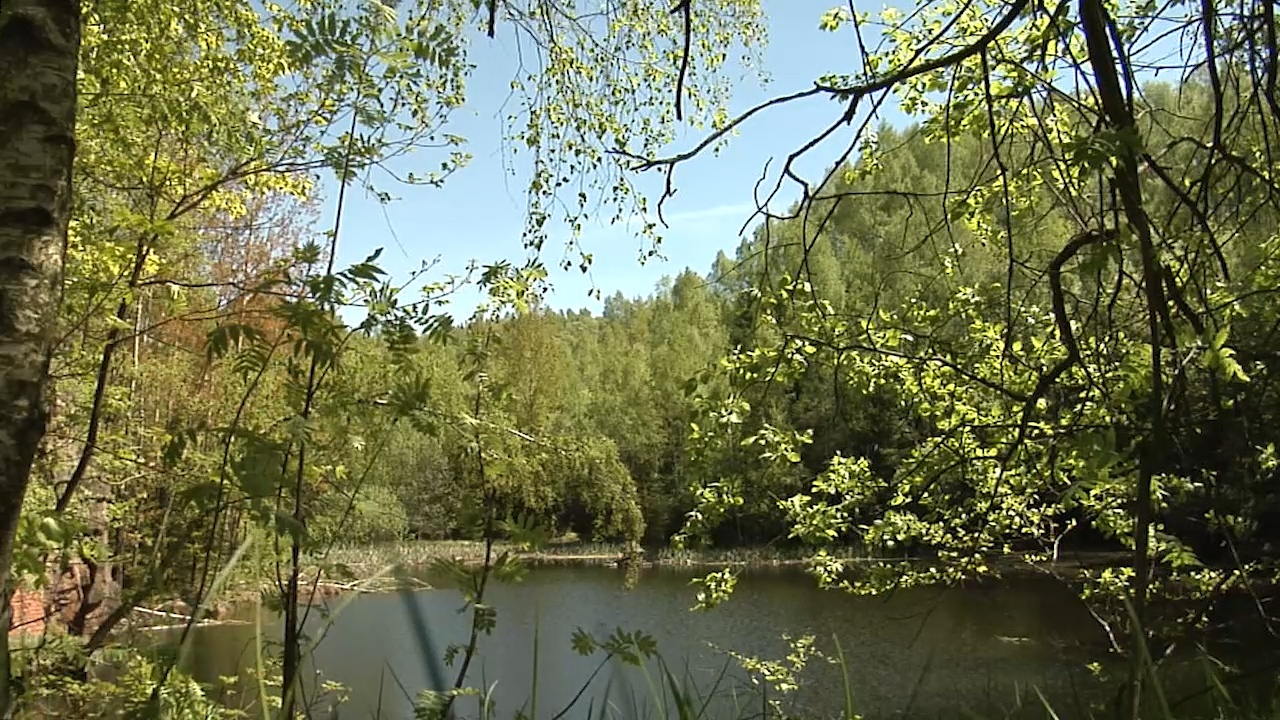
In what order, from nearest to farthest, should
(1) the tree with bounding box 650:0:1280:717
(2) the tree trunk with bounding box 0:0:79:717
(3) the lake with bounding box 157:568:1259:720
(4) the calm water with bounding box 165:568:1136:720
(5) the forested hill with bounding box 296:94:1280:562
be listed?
(2) the tree trunk with bounding box 0:0:79:717, (1) the tree with bounding box 650:0:1280:717, (5) the forested hill with bounding box 296:94:1280:562, (3) the lake with bounding box 157:568:1259:720, (4) the calm water with bounding box 165:568:1136:720

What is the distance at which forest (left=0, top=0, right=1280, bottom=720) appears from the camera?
4.71ft

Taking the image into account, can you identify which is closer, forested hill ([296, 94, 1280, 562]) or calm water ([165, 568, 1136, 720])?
forested hill ([296, 94, 1280, 562])

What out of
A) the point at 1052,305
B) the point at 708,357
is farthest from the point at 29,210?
the point at 708,357

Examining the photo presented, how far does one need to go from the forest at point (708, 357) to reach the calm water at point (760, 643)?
82.8 inches

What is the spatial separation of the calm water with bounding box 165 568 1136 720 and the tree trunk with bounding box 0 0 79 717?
492 cm

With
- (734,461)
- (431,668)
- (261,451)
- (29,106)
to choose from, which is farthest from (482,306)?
(734,461)

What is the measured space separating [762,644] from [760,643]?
0.08 m

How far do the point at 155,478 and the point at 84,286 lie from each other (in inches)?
85.4

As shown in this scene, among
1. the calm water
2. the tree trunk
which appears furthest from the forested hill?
the calm water

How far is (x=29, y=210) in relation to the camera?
1194mm

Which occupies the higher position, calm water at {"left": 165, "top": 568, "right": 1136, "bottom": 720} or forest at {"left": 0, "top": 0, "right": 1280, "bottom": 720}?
forest at {"left": 0, "top": 0, "right": 1280, "bottom": 720}

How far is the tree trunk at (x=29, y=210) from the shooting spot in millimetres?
1138

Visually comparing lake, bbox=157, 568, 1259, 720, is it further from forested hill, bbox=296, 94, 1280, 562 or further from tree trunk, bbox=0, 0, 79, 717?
tree trunk, bbox=0, 0, 79, 717

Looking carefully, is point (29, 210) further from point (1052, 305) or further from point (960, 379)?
point (960, 379)
